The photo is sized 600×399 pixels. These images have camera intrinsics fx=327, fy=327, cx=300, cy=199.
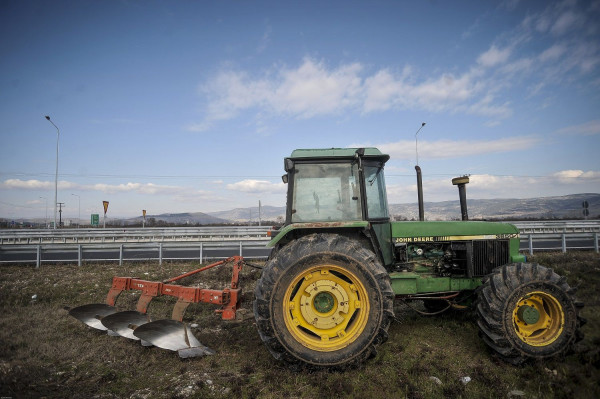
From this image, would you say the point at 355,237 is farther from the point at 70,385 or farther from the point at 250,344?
the point at 70,385

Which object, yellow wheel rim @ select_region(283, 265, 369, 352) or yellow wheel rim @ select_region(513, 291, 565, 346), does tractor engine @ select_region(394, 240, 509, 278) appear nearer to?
yellow wheel rim @ select_region(513, 291, 565, 346)

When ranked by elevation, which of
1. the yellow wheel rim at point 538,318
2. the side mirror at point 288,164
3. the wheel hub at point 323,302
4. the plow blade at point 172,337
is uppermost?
the side mirror at point 288,164

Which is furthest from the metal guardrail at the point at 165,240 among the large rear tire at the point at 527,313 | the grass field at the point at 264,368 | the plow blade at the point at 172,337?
the large rear tire at the point at 527,313

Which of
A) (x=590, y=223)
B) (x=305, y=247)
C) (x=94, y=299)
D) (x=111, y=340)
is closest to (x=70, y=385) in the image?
(x=111, y=340)

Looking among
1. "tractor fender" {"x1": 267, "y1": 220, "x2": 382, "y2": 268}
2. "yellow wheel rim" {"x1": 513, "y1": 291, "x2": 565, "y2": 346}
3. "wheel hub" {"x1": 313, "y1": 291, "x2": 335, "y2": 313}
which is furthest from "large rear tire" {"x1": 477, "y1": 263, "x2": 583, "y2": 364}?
"wheel hub" {"x1": 313, "y1": 291, "x2": 335, "y2": 313}

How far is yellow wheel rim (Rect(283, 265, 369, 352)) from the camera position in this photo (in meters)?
3.53

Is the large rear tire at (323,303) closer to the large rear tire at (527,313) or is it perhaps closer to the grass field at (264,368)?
the grass field at (264,368)

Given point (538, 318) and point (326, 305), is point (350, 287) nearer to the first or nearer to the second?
point (326, 305)

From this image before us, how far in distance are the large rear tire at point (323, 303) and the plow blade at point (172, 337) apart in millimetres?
1135

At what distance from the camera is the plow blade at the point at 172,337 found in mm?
3990

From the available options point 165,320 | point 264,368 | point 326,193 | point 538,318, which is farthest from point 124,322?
point 538,318

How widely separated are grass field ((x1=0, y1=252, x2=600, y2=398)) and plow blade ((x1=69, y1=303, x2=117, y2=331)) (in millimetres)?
170

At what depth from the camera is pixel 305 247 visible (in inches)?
139

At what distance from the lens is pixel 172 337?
13.6 feet
